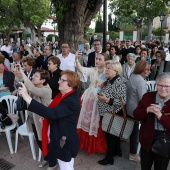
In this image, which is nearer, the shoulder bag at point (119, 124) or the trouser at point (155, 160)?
the trouser at point (155, 160)

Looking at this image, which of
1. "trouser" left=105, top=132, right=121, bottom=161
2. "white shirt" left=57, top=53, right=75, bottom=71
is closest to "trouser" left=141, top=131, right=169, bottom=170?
"trouser" left=105, top=132, right=121, bottom=161

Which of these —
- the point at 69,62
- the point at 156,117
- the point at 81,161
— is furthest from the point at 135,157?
the point at 69,62

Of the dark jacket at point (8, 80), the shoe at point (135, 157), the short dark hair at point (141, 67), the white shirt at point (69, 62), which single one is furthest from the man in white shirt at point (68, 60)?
the shoe at point (135, 157)

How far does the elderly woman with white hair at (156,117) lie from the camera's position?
2.07 m

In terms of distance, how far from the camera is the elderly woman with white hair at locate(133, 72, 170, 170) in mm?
2070

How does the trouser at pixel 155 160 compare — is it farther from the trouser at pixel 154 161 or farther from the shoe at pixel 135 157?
the shoe at pixel 135 157

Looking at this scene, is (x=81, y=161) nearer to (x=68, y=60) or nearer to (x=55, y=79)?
(x=55, y=79)

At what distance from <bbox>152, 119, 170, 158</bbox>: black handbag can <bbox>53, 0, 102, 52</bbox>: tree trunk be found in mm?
3752

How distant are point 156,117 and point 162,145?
29 centimetres

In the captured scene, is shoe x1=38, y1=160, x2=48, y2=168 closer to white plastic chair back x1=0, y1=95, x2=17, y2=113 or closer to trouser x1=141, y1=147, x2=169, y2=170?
white plastic chair back x1=0, y1=95, x2=17, y2=113

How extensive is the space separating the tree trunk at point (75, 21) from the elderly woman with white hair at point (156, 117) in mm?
3435

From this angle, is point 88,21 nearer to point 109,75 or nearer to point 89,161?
point 109,75

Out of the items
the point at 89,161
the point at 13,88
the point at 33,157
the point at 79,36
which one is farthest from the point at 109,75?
the point at 79,36

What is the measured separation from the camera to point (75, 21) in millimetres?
5199
